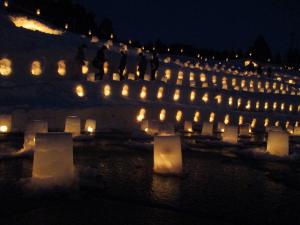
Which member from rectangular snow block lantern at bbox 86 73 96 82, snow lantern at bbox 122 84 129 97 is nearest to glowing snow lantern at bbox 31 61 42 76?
rectangular snow block lantern at bbox 86 73 96 82

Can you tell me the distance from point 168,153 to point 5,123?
9.37 m

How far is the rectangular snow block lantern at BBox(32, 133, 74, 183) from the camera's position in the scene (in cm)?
616

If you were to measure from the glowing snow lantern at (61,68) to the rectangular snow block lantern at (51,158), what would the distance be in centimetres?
1610

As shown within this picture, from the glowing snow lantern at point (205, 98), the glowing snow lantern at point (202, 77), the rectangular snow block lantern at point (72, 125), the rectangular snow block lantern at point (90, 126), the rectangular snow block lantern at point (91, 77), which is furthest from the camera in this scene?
the glowing snow lantern at point (202, 77)

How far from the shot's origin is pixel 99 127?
1841cm

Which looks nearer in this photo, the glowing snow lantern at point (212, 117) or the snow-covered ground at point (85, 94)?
the snow-covered ground at point (85, 94)

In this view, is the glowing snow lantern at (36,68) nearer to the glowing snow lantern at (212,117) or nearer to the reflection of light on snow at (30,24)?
the reflection of light on snow at (30,24)

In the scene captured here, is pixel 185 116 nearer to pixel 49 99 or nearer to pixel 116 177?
pixel 49 99

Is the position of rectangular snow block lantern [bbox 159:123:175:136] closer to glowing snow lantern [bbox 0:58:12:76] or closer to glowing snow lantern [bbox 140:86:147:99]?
glowing snow lantern [bbox 140:86:147:99]

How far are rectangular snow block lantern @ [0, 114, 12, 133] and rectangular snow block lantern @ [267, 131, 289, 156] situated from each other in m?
9.63

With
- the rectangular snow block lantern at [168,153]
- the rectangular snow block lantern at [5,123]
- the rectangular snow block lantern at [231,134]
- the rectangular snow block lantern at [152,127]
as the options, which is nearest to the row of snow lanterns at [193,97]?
the rectangular snow block lantern at [5,123]

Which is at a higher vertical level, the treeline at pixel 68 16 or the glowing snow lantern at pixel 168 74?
the treeline at pixel 68 16

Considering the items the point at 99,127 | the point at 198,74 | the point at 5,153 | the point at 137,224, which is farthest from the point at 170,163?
the point at 198,74

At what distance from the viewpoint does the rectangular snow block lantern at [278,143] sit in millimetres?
11094
